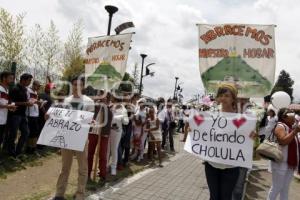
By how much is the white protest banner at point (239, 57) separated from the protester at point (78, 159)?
299 cm

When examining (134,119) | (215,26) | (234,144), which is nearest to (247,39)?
(215,26)

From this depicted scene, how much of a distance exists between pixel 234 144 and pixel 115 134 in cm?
475

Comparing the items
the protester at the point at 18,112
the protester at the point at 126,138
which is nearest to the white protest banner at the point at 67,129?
the protester at the point at 18,112

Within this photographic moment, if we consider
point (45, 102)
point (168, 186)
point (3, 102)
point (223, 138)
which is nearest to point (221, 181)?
point (223, 138)

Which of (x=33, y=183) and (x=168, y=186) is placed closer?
(x=33, y=183)

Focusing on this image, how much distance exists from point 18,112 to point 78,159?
365 centimetres

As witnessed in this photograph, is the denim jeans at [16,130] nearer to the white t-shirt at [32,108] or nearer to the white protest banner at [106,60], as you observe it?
the white t-shirt at [32,108]

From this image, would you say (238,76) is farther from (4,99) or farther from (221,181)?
(4,99)

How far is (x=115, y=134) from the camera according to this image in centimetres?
984

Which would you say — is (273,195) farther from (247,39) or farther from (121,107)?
(121,107)

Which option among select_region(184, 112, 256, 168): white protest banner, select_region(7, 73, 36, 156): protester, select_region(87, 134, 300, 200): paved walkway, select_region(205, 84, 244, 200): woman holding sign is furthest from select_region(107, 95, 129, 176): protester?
select_region(205, 84, 244, 200): woman holding sign

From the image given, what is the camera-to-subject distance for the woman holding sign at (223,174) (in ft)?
17.2

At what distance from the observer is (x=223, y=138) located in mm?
5566

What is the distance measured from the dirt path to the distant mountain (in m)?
3.51
